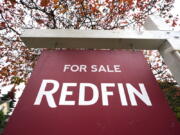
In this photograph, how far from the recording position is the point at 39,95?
1224 mm

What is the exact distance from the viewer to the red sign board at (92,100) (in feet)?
3.34

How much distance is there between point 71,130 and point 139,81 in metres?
0.73

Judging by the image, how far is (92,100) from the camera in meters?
1.20

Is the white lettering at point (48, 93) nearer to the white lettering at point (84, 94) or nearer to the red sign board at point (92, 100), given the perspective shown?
the red sign board at point (92, 100)

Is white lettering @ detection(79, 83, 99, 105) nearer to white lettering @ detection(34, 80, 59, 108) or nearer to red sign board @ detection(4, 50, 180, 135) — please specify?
red sign board @ detection(4, 50, 180, 135)

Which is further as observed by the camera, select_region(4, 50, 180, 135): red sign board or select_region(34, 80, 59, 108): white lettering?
select_region(34, 80, 59, 108): white lettering

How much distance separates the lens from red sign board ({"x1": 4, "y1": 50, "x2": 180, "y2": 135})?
1019mm

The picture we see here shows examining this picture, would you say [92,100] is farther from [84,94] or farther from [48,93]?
[48,93]

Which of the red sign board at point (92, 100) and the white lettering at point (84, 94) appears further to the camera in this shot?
the white lettering at point (84, 94)

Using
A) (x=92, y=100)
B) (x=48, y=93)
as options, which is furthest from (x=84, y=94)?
(x=48, y=93)

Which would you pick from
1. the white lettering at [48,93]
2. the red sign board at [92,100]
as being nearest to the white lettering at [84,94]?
the red sign board at [92,100]

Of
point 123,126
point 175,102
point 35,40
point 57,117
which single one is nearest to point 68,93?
point 57,117

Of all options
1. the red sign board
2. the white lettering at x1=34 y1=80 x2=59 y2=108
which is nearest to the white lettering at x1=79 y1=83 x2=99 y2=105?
the red sign board

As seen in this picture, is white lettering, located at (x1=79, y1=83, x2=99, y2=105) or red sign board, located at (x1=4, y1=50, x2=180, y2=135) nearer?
red sign board, located at (x1=4, y1=50, x2=180, y2=135)
